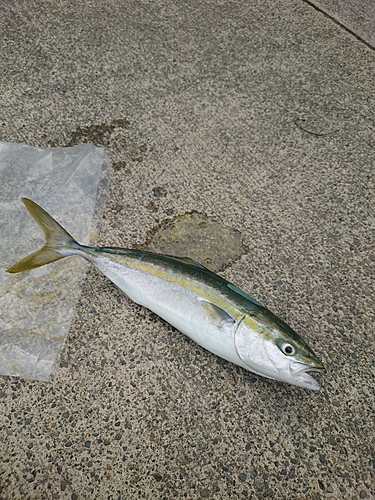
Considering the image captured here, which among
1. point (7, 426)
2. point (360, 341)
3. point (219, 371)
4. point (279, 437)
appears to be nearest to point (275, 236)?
point (360, 341)

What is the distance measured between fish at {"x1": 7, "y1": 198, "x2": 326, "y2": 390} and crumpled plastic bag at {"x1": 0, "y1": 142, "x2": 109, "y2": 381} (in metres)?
0.22

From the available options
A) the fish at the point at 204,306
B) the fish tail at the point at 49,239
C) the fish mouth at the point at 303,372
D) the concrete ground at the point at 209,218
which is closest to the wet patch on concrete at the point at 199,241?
the concrete ground at the point at 209,218

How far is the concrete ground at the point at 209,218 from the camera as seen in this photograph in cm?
168

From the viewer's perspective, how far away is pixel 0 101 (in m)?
2.88

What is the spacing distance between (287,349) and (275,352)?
5 cm

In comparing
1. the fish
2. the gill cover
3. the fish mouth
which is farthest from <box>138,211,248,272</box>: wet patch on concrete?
the fish mouth

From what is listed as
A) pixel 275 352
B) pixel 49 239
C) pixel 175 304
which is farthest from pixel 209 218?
pixel 275 352

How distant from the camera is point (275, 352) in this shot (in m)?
1.63

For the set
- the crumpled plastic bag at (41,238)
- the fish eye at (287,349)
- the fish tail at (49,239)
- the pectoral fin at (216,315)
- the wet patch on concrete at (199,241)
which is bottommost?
the crumpled plastic bag at (41,238)

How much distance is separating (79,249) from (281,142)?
159 cm

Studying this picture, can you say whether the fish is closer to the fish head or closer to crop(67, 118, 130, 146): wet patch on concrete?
the fish head

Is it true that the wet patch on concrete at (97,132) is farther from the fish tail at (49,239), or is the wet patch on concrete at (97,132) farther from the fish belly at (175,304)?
the fish belly at (175,304)

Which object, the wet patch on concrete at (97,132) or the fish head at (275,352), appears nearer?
the fish head at (275,352)

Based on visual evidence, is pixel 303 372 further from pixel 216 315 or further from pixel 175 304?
pixel 175 304
